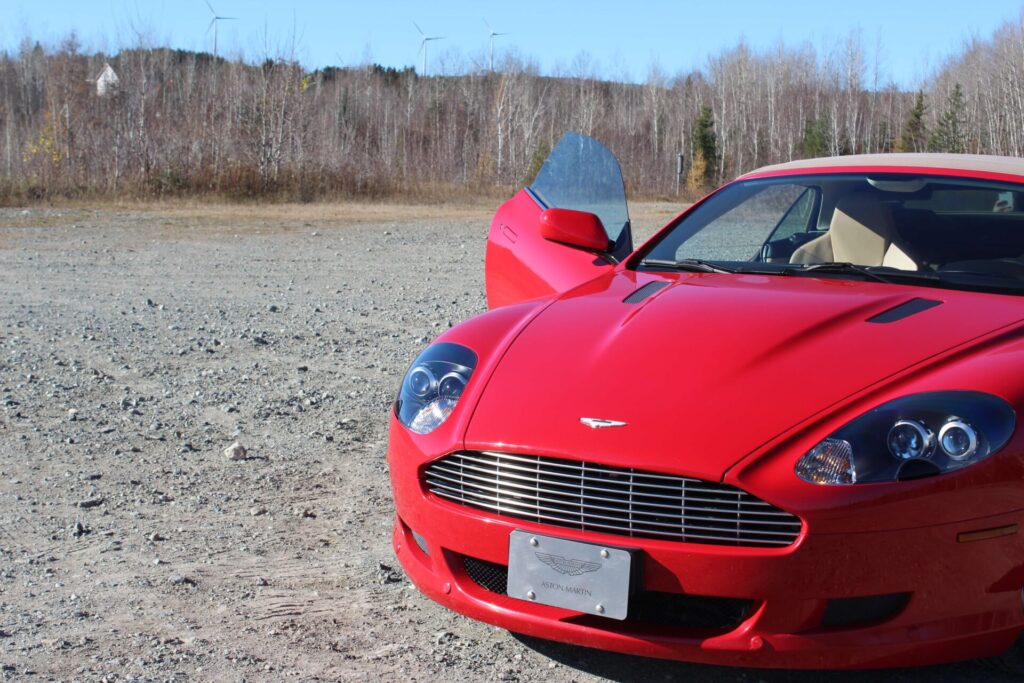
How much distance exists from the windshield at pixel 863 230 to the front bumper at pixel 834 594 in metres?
1.16

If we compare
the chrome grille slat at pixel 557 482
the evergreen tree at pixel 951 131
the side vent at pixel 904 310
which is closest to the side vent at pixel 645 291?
the side vent at pixel 904 310

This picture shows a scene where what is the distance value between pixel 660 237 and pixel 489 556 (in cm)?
187

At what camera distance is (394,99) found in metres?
68.6

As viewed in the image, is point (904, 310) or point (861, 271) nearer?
point (904, 310)

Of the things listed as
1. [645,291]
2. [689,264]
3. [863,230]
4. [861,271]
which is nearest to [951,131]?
[863,230]

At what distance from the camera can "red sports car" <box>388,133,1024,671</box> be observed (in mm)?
2455

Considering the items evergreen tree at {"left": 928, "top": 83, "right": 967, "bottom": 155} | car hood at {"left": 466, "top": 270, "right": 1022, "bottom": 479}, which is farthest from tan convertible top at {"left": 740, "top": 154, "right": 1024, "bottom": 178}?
evergreen tree at {"left": 928, "top": 83, "right": 967, "bottom": 155}

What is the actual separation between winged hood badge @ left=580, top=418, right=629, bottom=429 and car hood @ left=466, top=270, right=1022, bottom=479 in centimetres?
1

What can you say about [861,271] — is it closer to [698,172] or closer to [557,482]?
[557,482]

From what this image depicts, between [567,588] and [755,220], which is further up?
[755,220]

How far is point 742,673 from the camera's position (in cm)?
287

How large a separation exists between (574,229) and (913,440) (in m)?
1.91

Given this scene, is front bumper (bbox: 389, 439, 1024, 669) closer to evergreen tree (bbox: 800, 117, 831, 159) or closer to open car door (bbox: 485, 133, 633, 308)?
open car door (bbox: 485, 133, 633, 308)

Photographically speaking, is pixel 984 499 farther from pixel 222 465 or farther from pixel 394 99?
pixel 394 99
